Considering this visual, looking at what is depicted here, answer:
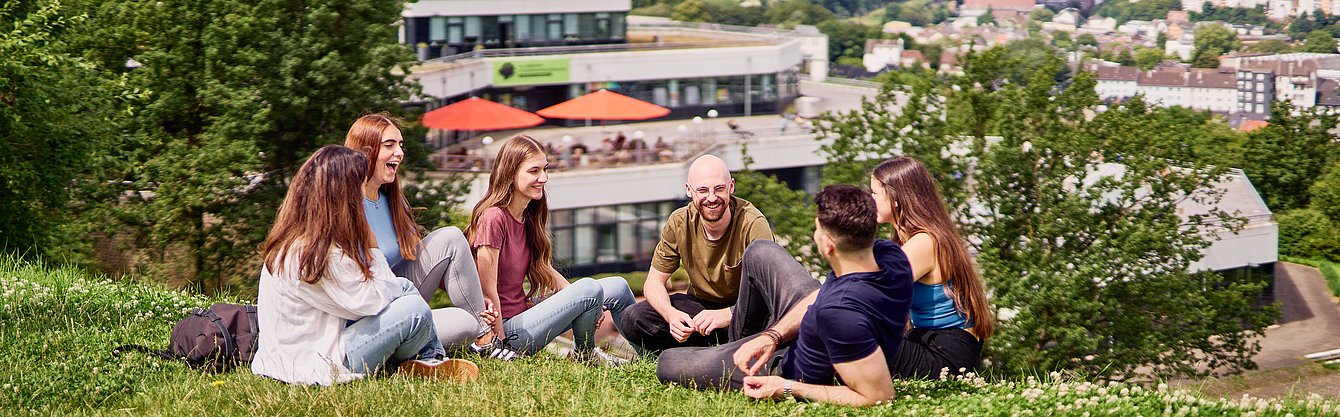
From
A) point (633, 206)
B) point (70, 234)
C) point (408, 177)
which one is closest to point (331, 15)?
point (408, 177)

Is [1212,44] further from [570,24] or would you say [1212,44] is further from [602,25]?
[570,24]

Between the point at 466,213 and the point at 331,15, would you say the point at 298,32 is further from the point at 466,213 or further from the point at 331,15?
the point at 466,213

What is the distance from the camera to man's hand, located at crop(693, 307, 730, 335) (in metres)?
6.57

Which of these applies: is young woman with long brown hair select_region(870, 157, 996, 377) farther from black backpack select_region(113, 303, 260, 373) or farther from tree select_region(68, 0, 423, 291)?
tree select_region(68, 0, 423, 291)

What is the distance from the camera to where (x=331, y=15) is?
22.3 meters

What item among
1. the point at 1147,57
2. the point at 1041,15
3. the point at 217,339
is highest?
the point at 217,339

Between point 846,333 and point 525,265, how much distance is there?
289 centimetres

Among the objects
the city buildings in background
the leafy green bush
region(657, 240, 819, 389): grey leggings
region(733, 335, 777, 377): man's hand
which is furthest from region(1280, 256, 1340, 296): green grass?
region(733, 335, 777, 377): man's hand

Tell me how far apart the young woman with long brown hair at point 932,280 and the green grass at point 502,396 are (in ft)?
0.49

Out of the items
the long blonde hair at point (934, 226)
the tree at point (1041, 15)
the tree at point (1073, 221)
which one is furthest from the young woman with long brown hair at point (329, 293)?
the tree at point (1041, 15)

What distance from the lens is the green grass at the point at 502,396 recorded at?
5.06m

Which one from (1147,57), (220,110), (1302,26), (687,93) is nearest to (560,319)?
(220,110)

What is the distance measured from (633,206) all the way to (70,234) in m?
19.7

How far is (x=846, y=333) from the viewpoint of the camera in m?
4.75
